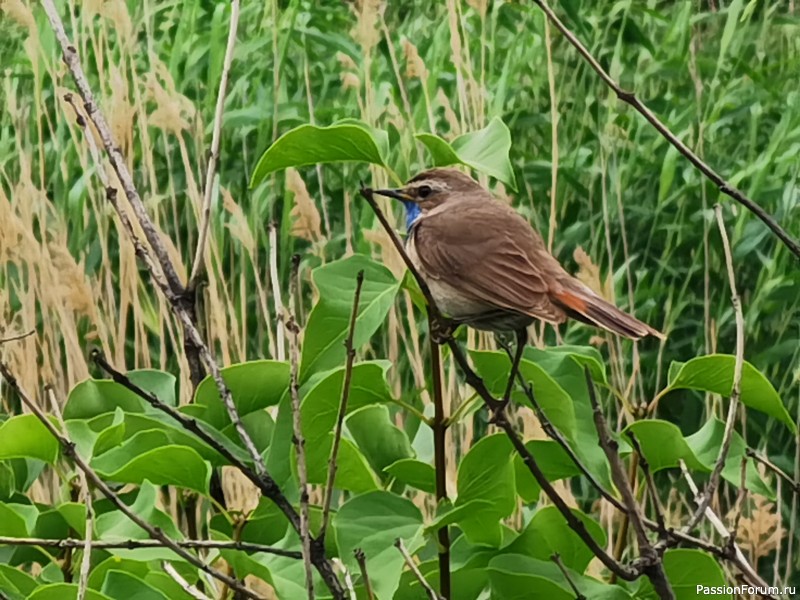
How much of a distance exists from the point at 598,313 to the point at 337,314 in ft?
2.22

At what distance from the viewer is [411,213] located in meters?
2.67

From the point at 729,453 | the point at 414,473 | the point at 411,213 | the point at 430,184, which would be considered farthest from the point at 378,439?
the point at 411,213

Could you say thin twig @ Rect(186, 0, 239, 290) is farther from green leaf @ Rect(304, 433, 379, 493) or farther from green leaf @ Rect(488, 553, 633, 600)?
green leaf @ Rect(488, 553, 633, 600)

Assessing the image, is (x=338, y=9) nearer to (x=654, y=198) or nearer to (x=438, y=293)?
(x=654, y=198)

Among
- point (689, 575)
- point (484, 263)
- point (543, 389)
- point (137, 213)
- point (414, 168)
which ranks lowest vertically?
point (414, 168)

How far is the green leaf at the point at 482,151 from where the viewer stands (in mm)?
1488

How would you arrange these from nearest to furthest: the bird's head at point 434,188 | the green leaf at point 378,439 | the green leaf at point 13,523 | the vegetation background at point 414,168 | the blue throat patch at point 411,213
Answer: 1. the green leaf at point 13,523
2. the green leaf at point 378,439
3. the bird's head at point 434,188
4. the blue throat patch at point 411,213
5. the vegetation background at point 414,168

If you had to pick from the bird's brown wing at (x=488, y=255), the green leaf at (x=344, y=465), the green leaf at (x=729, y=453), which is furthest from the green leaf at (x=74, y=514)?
the bird's brown wing at (x=488, y=255)

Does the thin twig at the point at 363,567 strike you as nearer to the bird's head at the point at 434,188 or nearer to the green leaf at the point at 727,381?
the green leaf at the point at 727,381

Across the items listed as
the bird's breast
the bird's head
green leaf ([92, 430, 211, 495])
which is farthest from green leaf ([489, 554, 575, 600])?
the bird's head

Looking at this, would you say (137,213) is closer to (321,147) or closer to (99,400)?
(99,400)

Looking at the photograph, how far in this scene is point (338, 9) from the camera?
6039 millimetres

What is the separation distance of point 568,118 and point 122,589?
3.73 m

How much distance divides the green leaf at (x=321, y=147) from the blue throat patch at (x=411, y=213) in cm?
109
